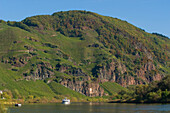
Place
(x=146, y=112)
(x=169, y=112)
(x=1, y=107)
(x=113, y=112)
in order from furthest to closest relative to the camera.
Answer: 1. (x=113, y=112)
2. (x=146, y=112)
3. (x=169, y=112)
4. (x=1, y=107)

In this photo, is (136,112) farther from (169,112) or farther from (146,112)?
(169,112)

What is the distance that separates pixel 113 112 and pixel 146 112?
20.5m

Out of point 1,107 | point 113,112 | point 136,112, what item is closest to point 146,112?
point 136,112

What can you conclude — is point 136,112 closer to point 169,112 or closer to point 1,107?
point 169,112

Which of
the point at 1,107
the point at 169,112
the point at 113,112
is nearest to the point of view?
the point at 1,107

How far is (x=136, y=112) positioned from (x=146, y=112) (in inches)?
224

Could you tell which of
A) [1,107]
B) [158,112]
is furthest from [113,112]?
[1,107]

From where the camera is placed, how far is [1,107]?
3917 inches

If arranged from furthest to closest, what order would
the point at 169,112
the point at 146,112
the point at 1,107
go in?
the point at 146,112, the point at 169,112, the point at 1,107

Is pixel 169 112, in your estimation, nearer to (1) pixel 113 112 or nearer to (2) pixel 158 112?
(2) pixel 158 112

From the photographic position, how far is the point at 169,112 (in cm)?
14438

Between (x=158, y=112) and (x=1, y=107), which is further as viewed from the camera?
(x=158, y=112)

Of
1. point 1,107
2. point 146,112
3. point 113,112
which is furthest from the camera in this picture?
point 113,112

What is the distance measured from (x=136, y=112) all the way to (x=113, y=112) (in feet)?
48.6
